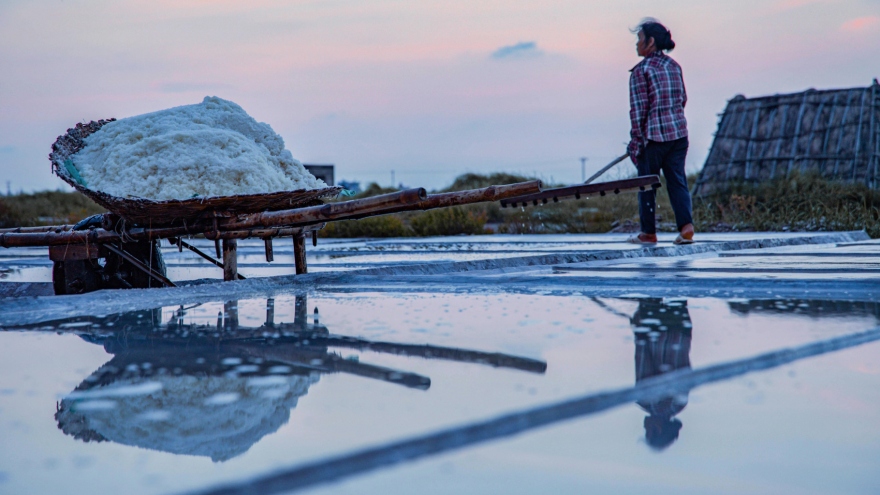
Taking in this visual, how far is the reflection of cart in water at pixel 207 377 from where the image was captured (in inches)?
39.2

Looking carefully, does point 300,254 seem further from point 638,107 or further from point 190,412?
point 638,107

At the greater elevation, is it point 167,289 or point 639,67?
point 639,67

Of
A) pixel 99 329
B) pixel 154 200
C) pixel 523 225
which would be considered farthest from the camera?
pixel 523 225

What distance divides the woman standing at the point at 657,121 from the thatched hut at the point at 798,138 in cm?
576

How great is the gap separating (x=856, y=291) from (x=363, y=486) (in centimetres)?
183

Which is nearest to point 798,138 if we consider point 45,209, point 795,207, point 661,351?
point 795,207

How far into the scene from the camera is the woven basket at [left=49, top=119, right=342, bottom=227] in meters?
2.56

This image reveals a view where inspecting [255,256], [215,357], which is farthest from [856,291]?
[255,256]

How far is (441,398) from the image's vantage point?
1.10 metres

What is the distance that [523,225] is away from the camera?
852 cm

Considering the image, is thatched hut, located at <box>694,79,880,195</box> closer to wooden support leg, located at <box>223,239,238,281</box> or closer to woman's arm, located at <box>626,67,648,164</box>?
woman's arm, located at <box>626,67,648,164</box>

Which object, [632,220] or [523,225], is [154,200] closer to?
[523,225]

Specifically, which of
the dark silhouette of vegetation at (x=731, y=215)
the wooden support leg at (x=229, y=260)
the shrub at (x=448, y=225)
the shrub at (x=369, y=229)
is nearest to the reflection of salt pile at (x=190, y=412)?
the wooden support leg at (x=229, y=260)

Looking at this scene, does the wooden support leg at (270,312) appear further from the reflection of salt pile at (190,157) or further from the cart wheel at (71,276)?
the cart wheel at (71,276)
